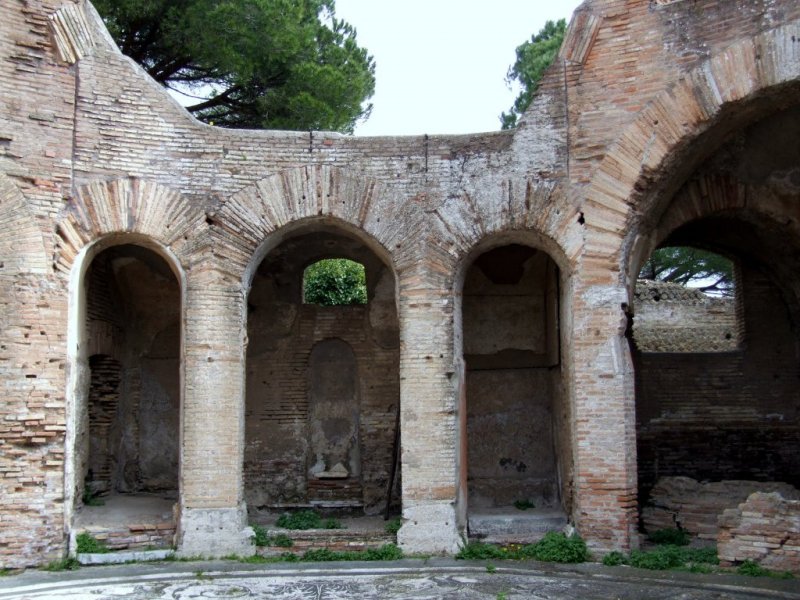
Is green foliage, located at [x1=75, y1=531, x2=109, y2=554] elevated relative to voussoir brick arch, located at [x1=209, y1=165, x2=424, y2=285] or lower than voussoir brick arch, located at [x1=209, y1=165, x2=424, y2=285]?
lower

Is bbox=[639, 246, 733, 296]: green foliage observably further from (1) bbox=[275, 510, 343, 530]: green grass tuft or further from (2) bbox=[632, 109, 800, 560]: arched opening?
(1) bbox=[275, 510, 343, 530]: green grass tuft

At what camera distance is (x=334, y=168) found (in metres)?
10.1

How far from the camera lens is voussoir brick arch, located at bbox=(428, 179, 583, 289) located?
968 cm

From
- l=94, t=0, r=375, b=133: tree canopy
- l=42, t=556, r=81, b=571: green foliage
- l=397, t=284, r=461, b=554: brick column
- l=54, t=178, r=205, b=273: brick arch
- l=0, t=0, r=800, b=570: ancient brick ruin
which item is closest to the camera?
l=42, t=556, r=81, b=571: green foliage

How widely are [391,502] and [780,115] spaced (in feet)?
21.1

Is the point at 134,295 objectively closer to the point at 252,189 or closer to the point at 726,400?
the point at 252,189

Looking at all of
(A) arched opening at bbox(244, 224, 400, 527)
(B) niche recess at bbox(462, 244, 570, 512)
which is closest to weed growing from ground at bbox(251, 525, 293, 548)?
(A) arched opening at bbox(244, 224, 400, 527)

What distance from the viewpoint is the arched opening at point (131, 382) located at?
431 inches

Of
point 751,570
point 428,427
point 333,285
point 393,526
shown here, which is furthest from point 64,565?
point 333,285

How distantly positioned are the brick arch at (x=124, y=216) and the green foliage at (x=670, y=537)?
6045 millimetres

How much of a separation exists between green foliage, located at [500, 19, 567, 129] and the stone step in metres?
13.8

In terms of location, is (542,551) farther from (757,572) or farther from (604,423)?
(757,572)

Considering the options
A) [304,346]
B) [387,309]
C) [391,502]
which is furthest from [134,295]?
[391,502]

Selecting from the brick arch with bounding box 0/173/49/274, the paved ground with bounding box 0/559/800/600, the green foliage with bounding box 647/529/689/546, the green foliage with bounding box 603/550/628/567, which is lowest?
the paved ground with bounding box 0/559/800/600
